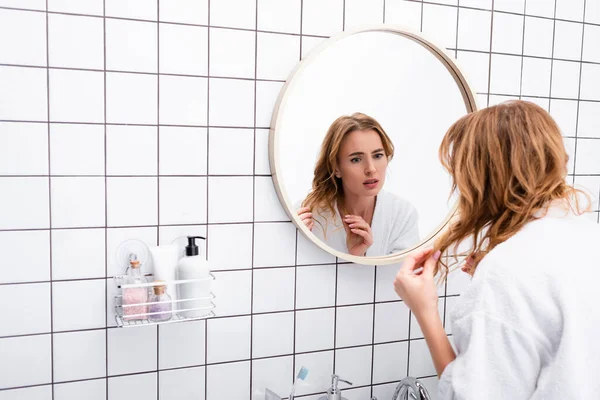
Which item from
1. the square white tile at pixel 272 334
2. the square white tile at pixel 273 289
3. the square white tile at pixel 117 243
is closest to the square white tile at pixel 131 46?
the square white tile at pixel 117 243

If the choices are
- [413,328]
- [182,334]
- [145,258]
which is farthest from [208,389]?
[413,328]

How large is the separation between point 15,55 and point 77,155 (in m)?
0.24

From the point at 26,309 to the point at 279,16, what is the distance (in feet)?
2.96

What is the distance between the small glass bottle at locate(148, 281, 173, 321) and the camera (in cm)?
125

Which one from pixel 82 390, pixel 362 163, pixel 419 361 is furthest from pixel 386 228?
pixel 82 390

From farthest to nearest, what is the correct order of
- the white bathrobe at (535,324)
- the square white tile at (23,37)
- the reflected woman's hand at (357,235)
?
the reflected woman's hand at (357,235)
the square white tile at (23,37)
the white bathrobe at (535,324)

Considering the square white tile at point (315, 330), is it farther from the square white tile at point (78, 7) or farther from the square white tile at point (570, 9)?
the square white tile at point (570, 9)

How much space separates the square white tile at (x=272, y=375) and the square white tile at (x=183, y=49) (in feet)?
2.46

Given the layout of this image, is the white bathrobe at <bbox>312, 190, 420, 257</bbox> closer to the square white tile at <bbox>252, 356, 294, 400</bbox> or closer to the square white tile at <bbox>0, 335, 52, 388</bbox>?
the square white tile at <bbox>252, 356, 294, 400</bbox>

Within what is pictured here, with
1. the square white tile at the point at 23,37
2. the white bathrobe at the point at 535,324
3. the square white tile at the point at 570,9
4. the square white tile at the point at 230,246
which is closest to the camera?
the white bathrobe at the point at 535,324

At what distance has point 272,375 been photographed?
149 cm

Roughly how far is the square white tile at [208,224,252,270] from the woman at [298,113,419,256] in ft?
0.51

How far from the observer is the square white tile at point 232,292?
55.7 inches

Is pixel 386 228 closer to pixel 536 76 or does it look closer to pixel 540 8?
pixel 536 76
